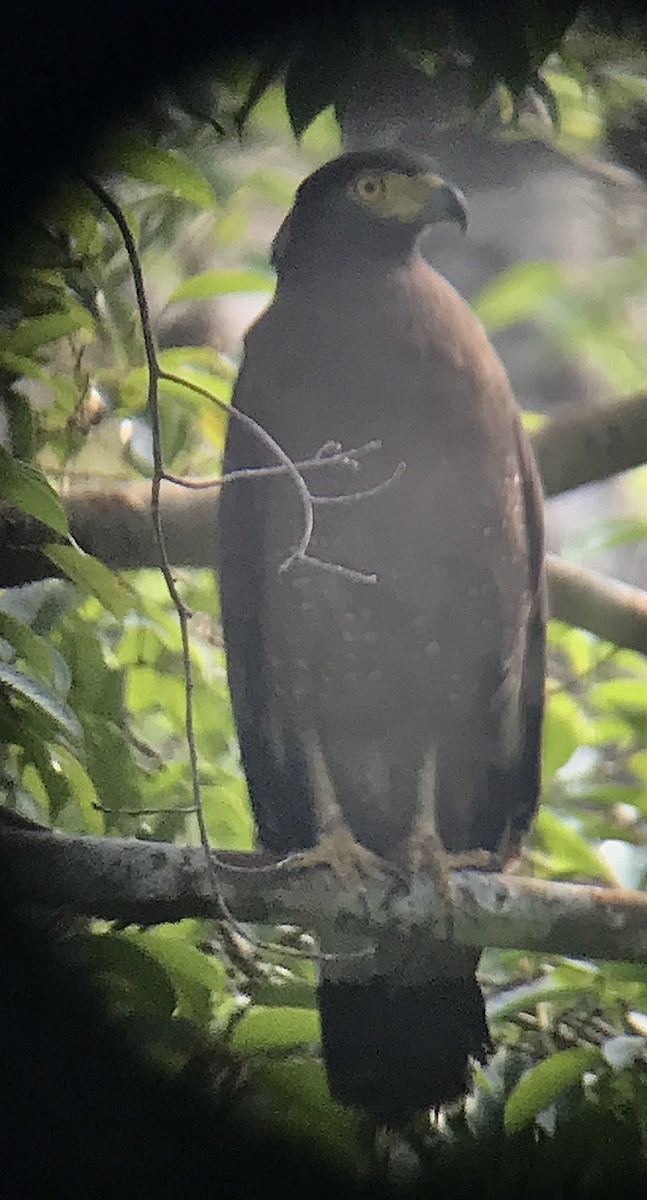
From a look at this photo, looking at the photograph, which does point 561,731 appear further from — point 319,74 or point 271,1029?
point 319,74

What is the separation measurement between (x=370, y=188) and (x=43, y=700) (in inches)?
19.2

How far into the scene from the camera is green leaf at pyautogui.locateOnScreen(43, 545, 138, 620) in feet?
3.23

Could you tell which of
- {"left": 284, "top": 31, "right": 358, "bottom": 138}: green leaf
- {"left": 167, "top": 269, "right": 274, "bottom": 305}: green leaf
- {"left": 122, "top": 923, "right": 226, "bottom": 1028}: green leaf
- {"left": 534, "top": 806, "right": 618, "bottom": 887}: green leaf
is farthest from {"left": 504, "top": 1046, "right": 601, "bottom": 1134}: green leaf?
{"left": 284, "top": 31, "right": 358, "bottom": 138}: green leaf

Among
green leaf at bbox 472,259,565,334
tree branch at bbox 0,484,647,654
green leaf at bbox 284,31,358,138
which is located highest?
green leaf at bbox 284,31,358,138

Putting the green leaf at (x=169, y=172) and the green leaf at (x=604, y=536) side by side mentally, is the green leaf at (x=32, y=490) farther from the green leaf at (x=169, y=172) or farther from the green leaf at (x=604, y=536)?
the green leaf at (x=604, y=536)

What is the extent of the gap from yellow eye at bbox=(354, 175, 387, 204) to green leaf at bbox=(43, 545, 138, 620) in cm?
36

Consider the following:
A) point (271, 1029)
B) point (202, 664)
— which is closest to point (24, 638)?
point (202, 664)

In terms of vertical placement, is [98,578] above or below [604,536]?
below

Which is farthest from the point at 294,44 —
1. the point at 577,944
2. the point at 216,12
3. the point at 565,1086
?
the point at 565,1086

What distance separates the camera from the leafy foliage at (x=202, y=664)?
3.08 feet

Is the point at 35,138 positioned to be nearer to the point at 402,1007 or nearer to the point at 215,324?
the point at 215,324

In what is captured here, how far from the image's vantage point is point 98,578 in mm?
989

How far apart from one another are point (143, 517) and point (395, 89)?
386 millimetres

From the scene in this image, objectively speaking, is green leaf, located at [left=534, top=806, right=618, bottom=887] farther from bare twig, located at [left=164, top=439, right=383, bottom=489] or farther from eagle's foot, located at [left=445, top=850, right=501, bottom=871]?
bare twig, located at [left=164, top=439, right=383, bottom=489]
